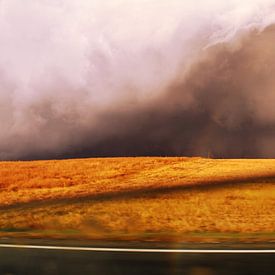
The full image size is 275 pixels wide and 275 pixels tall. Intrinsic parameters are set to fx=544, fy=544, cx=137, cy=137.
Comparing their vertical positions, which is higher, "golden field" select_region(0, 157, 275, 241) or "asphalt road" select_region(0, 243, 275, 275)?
"golden field" select_region(0, 157, 275, 241)

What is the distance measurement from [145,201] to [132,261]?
43.9ft

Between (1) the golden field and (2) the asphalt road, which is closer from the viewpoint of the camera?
(2) the asphalt road

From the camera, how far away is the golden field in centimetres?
1398

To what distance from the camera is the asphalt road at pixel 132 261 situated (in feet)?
22.0

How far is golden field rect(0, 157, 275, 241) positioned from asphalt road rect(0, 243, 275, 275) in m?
1.98

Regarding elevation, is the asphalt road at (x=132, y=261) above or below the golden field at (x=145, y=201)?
below

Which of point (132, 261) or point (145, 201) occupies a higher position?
point (145, 201)

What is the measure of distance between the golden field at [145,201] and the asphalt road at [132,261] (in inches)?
77.9

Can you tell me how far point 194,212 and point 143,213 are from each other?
5.68 feet

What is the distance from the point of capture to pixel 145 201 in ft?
68.0

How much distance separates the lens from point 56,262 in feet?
24.1

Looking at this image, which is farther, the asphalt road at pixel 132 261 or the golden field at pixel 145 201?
the golden field at pixel 145 201

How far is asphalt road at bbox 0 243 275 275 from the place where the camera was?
6.71 meters

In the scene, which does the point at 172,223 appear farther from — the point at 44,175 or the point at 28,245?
the point at 44,175
